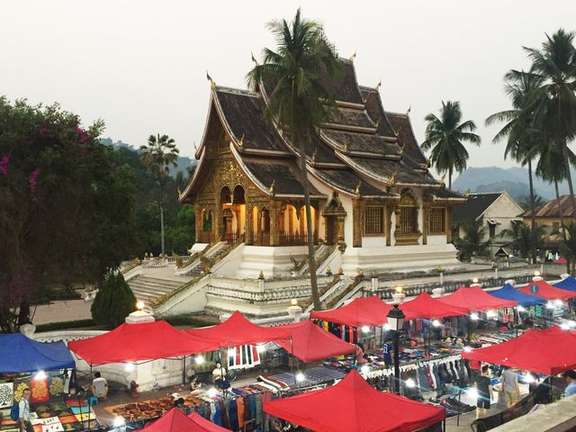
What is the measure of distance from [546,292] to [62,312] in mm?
20443

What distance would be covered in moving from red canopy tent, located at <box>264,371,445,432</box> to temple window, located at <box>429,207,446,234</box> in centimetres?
2386

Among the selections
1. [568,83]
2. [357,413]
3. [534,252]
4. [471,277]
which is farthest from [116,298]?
[534,252]

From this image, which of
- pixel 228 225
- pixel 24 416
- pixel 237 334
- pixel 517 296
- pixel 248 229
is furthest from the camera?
pixel 228 225

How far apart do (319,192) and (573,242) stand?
1797 cm

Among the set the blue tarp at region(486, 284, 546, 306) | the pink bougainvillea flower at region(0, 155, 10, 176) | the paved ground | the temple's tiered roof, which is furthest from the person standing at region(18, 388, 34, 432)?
the temple's tiered roof

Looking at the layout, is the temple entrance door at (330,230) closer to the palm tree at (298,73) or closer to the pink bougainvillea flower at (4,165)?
the palm tree at (298,73)

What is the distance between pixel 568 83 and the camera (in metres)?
33.5

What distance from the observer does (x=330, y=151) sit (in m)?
31.0

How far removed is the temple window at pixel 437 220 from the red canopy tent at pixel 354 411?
939 inches

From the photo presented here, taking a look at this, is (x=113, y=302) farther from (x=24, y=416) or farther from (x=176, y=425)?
(x=176, y=425)

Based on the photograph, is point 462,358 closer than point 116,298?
Yes

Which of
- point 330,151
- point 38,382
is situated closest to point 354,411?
point 38,382

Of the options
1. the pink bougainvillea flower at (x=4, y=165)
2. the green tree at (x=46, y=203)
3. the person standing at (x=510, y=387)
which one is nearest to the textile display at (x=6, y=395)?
the green tree at (x=46, y=203)

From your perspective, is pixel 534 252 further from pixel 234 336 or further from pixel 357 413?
pixel 357 413
